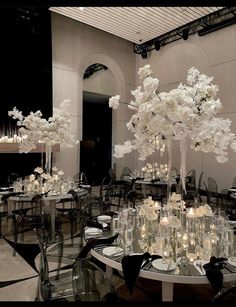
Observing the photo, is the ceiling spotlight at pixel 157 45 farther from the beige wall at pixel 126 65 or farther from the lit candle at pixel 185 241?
the lit candle at pixel 185 241

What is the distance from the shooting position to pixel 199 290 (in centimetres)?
309

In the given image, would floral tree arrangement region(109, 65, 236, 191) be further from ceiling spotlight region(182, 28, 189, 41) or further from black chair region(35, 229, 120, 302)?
ceiling spotlight region(182, 28, 189, 41)

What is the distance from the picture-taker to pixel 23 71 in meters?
8.00

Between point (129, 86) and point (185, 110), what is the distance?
9.04m

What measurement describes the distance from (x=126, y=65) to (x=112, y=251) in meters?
9.53

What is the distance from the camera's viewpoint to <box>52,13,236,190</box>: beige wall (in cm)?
821

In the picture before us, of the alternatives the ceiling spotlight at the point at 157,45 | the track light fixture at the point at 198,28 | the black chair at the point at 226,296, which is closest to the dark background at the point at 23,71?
the ceiling spotlight at the point at 157,45

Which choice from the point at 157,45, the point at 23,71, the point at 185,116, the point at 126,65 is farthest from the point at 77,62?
the point at 185,116

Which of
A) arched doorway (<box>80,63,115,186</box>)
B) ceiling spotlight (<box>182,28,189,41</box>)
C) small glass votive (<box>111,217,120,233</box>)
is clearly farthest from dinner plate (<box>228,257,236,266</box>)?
arched doorway (<box>80,63,115,186</box>)

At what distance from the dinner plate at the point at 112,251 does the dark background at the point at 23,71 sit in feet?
19.8

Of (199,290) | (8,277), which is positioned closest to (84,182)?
(8,277)

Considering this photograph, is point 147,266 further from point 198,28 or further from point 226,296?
point 198,28

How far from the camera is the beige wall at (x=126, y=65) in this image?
8.21 metres

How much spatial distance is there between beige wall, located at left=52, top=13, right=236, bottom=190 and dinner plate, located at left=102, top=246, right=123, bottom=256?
21.3 ft
